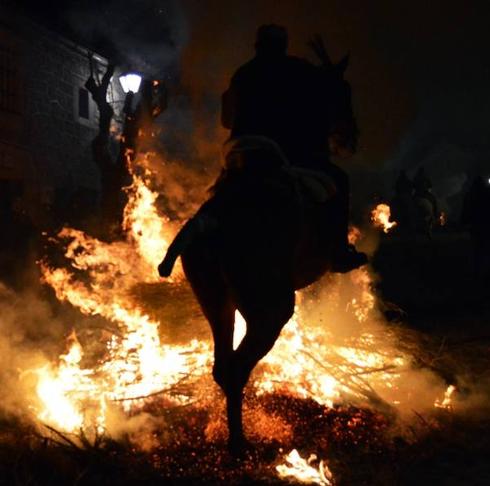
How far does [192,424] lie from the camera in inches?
190

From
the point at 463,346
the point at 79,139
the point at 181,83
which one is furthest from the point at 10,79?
the point at 463,346

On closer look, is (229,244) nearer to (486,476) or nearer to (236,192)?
(236,192)

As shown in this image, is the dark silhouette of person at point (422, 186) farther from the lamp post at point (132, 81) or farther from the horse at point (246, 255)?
the horse at point (246, 255)

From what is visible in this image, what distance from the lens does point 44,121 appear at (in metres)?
20.0

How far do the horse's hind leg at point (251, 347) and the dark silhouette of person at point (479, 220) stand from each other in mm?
11567

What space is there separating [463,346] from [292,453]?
441 centimetres

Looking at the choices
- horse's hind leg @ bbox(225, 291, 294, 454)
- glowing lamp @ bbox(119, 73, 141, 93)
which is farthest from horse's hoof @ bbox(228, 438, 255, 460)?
glowing lamp @ bbox(119, 73, 141, 93)

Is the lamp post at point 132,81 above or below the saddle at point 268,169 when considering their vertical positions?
above

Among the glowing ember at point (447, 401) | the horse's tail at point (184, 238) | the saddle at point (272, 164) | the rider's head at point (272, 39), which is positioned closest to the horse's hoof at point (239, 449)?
the horse's tail at point (184, 238)

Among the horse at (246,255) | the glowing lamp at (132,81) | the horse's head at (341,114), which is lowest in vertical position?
the horse at (246,255)

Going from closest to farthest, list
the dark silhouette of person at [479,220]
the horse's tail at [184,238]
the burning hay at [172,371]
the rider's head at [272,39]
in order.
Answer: the horse's tail at [184,238] → the rider's head at [272,39] → the burning hay at [172,371] → the dark silhouette of person at [479,220]

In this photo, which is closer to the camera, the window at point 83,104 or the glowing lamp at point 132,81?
the glowing lamp at point 132,81

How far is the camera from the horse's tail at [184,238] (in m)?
3.68

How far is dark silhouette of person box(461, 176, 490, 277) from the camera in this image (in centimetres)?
1416
